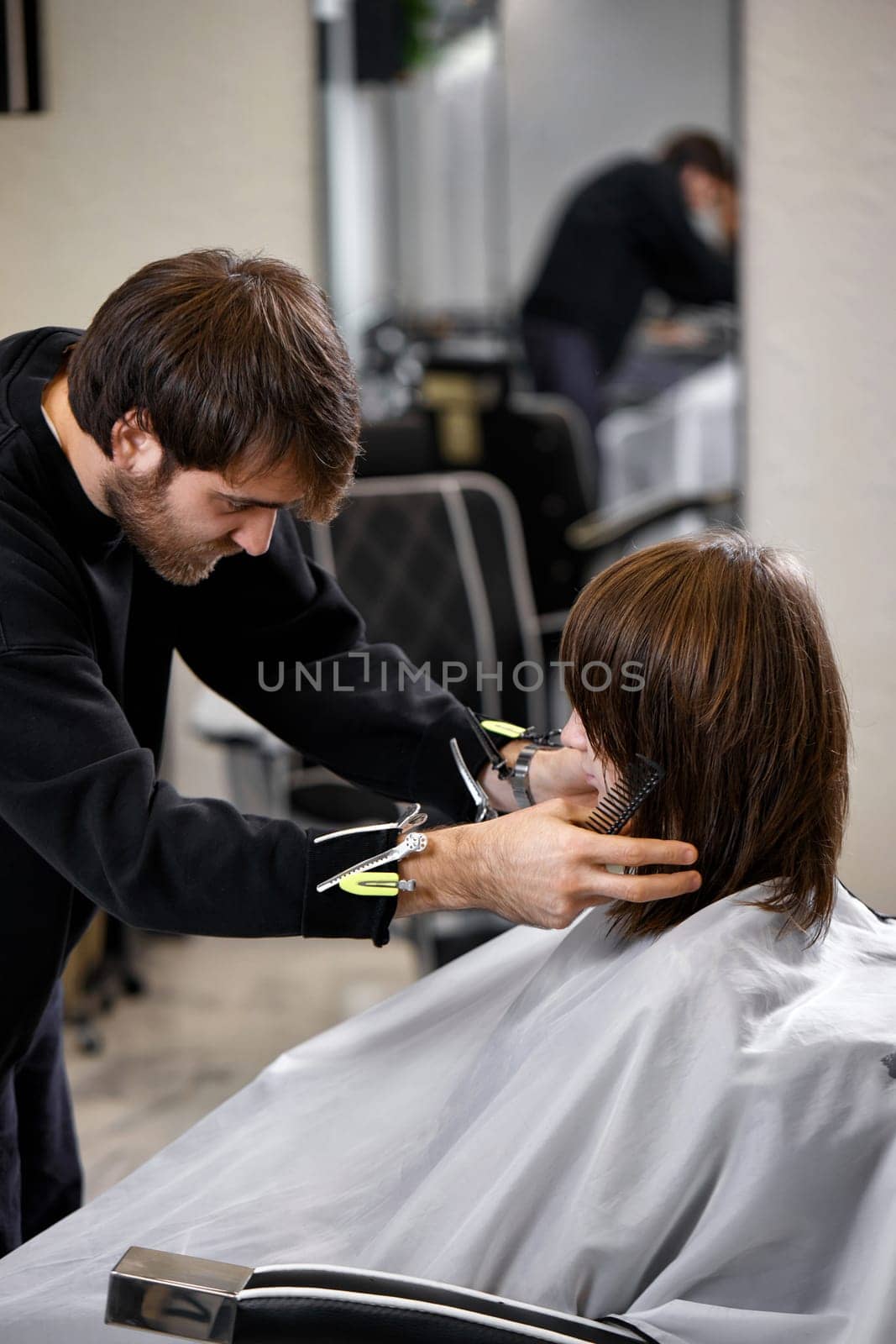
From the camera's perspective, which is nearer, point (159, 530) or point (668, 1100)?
point (668, 1100)

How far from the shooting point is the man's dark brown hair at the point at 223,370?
1.15m

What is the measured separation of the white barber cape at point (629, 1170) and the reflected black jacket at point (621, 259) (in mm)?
1954

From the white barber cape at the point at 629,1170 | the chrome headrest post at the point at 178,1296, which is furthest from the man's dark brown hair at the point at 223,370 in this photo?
the chrome headrest post at the point at 178,1296

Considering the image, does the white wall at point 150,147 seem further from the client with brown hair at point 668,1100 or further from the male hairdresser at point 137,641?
the client with brown hair at point 668,1100

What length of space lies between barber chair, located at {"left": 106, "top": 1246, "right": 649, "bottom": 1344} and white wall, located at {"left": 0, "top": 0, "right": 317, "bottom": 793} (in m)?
2.39

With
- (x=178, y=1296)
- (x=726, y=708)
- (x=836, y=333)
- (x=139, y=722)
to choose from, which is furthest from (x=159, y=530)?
(x=836, y=333)

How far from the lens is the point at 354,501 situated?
2.82 metres

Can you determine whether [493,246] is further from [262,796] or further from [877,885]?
[877,885]

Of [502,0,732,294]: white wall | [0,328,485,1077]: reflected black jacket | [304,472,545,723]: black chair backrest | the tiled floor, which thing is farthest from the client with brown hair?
[502,0,732,294]: white wall

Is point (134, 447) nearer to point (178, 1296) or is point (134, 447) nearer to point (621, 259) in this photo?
point (178, 1296)

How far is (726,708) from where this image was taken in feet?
3.50

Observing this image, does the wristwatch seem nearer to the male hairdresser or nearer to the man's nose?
the male hairdresser

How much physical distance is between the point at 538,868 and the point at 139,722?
0.65 m

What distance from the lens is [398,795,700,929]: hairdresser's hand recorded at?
Answer: 1.03 meters
